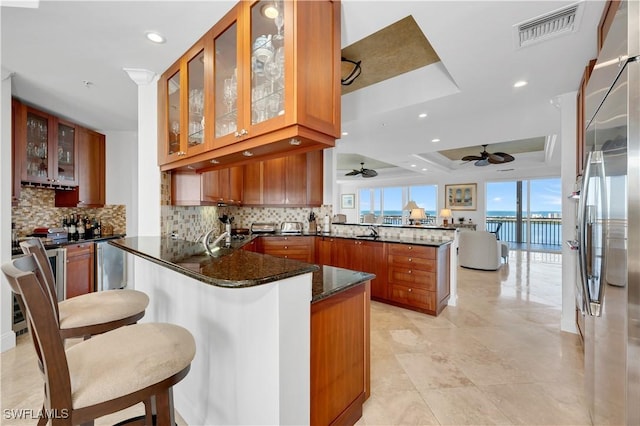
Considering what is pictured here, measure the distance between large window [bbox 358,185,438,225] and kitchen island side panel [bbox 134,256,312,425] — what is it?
28.5 feet

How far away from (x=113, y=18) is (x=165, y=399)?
221 centimetres

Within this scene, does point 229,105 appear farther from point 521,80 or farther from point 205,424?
point 521,80

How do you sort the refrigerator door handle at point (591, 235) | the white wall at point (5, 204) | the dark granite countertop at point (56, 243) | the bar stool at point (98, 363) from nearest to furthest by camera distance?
the bar stool at point (98, 363) < the refrigerator door handle at point (591, 235) < the white wall at point (5, 204) < the dark granite countertop at point (56, 243)

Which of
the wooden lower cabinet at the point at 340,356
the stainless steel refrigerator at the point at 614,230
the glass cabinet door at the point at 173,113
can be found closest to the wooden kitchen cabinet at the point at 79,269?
the glass cabinet door at the point at 173,113

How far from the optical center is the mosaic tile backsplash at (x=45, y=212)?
331 cm

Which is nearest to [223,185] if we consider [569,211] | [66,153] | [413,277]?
[66,153]

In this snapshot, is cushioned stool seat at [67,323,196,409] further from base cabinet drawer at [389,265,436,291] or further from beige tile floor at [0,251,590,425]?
base cabinet drawer at [389,265,436,291]

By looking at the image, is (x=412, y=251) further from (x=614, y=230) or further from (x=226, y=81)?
(x=226, y=81)

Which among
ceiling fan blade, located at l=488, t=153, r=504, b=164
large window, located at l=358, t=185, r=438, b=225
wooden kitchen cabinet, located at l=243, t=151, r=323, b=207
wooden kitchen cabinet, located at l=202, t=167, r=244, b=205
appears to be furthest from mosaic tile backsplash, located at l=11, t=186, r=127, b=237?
large window, located at l=358, t=185, r=438, b=225

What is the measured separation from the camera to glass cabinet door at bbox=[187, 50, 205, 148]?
192cm

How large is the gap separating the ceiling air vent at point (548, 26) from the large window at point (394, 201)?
7.97 meters

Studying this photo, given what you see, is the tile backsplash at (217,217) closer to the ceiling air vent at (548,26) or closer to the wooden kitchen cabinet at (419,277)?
the wooden kitchen cabinet at (419,277)

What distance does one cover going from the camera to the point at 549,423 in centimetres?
165

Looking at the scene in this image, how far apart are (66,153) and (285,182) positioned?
2.94 meters
